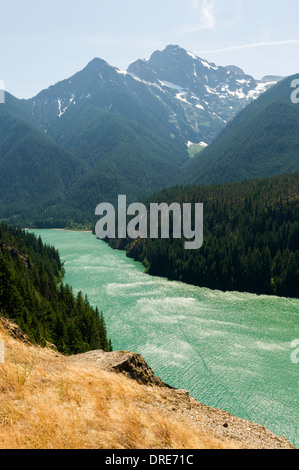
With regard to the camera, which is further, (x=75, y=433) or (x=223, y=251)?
(x=223, y=251)

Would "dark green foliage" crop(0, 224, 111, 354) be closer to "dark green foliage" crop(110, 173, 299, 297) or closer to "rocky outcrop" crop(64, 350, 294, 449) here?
"rocky outcrop" crop(64, 350, 294, 449)

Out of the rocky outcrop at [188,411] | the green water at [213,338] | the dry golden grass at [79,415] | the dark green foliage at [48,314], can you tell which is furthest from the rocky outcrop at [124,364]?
the green water at [213,338]

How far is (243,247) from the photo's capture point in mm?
112812

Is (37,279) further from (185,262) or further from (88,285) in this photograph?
(185,262)

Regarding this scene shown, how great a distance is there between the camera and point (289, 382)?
45.6 metres

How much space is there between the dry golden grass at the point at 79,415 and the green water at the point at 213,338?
108 feet

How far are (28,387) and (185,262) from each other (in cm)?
10134

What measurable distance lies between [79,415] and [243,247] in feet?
361

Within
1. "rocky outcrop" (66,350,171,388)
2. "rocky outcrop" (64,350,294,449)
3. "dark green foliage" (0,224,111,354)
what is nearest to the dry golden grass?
"rocky outcrop" (64,350,294,449)

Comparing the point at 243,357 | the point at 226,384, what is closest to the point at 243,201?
the point at 243,357

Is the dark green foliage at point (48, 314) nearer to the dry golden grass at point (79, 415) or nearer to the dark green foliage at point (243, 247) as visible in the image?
the dry golden grass at point (79, 415)

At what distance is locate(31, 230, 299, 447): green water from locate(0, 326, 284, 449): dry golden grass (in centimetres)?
3287

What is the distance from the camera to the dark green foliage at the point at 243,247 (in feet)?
326

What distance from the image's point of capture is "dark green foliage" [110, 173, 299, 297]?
9925 centimetres
